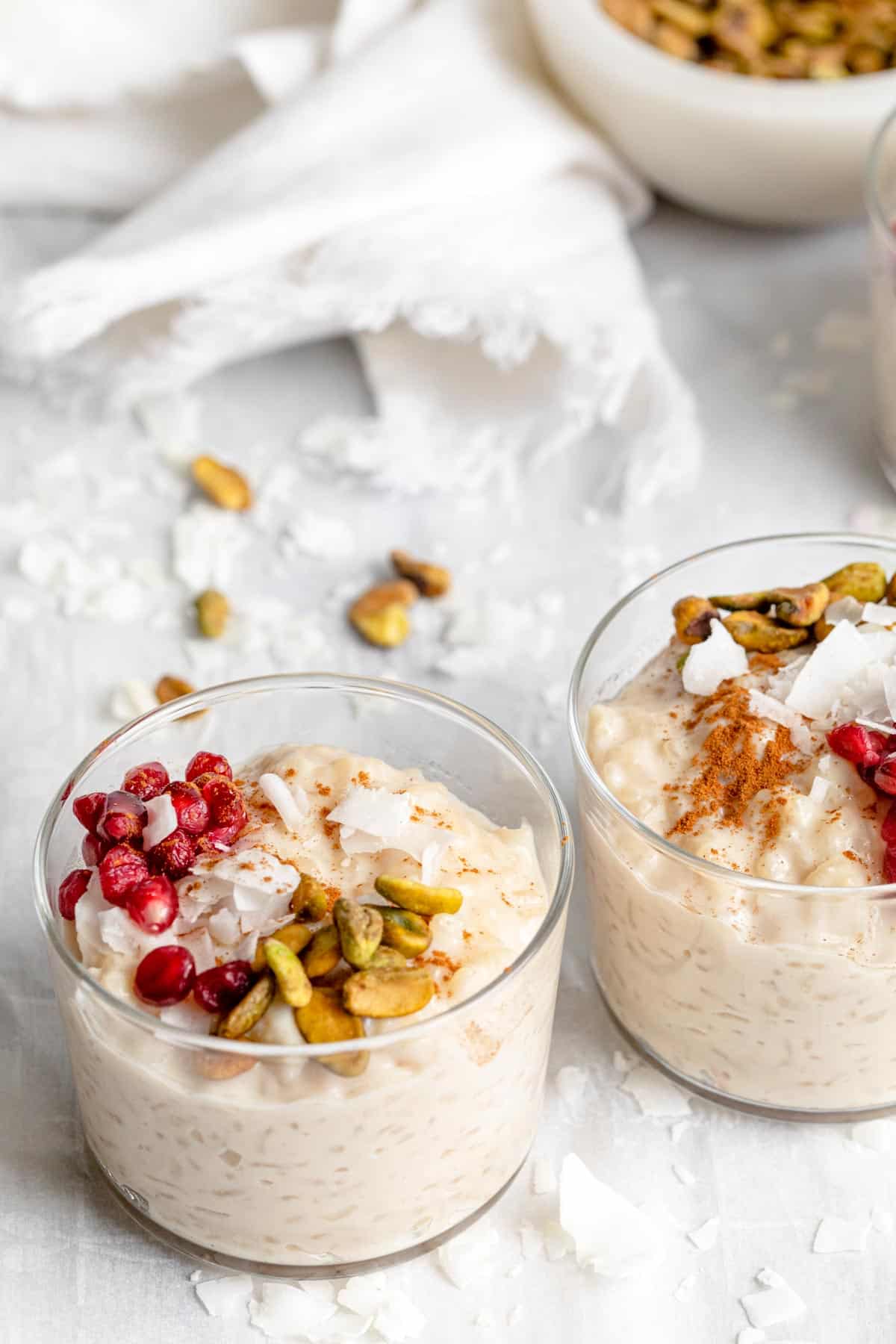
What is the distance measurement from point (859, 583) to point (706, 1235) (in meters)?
0.77

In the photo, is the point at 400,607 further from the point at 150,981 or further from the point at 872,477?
the point at 150,981

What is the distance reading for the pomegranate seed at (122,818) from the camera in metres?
1.69

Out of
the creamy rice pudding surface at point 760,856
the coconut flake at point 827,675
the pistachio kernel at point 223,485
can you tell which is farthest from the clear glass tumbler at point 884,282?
the pistachio kernel at point 223,485

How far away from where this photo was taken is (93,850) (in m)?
1.72

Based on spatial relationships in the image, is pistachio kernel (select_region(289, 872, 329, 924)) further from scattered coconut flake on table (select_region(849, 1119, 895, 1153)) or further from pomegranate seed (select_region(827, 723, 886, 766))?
scattered coconut flake on table (select_region(849, 1119, 895, 1153))

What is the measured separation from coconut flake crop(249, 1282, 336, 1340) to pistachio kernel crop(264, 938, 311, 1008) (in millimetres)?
377

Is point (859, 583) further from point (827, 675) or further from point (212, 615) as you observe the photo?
point (212, 615)

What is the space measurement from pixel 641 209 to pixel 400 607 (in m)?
1.02

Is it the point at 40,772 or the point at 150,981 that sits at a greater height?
the point at 150,981

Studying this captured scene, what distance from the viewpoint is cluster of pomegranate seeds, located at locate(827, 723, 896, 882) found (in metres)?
1.71

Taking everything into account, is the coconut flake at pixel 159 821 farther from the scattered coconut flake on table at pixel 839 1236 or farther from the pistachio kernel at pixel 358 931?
the scattered coconut flake on table at pixel 839 1236

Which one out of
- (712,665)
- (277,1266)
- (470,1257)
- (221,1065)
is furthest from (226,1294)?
(712,665)

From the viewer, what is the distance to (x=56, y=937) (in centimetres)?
162

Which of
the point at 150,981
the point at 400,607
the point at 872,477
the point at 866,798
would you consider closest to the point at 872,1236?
the point at 866,798
